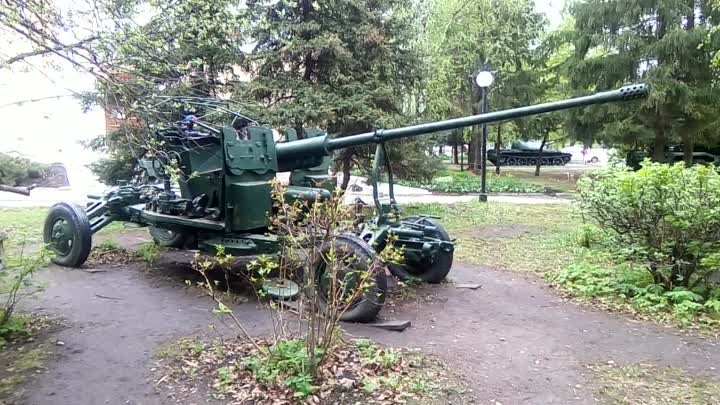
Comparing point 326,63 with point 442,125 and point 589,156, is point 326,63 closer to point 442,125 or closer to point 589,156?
point 442,125

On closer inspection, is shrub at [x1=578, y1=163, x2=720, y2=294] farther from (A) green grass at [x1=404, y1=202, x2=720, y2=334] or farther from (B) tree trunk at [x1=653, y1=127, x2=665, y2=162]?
(B) tree trunk at [x1=653, y1=127, x2=665, y2=162]

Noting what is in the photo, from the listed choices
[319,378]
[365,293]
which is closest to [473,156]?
[365,293]

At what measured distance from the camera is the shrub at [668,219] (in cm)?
529

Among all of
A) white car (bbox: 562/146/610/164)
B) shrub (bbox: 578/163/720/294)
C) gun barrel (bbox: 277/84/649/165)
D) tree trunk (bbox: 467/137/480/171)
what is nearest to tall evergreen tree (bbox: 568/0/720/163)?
tree trunk (bbox: 467/137/480/171)

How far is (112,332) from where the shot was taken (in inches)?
179

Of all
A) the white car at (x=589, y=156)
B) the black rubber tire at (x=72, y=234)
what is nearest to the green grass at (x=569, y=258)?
the black rubber tire at (x=72, y=234)

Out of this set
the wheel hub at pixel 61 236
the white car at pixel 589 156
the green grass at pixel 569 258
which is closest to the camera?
the green grass at pixel 569 258

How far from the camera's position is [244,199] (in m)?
5.66

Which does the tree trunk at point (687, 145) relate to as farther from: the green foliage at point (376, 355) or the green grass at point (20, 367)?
the green grass at point (20, 367)

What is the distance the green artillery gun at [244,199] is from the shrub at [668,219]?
1362mm

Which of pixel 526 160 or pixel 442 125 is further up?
pixel 442 125

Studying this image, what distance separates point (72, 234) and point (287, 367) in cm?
434

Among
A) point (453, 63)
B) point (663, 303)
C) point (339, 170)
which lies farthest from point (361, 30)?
point (453, 63)

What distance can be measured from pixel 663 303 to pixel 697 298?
12.5 inches
